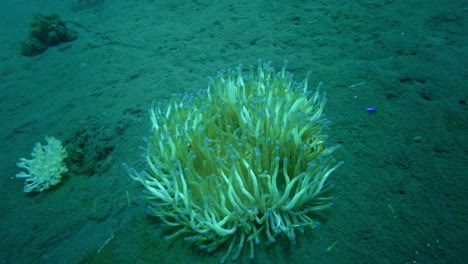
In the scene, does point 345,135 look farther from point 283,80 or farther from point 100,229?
point 100,229

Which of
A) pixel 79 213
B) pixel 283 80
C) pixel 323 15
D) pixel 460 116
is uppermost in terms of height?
pixel 323 15

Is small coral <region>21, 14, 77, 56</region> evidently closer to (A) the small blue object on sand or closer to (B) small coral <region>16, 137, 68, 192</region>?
(B) small coral <region>16, 137, 68, 192</region>

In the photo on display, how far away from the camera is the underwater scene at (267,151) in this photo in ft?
7.16

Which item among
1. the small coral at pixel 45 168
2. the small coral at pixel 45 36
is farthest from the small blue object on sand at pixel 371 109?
the small coral at pixel 45 36

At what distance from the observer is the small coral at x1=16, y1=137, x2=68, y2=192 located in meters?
3.61

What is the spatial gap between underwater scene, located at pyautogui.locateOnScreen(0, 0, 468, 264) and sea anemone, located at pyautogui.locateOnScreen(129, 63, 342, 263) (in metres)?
0.02

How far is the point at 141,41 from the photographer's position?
665 cm

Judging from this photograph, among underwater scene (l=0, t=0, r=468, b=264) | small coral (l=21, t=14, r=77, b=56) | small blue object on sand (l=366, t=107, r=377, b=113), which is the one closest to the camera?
underwater scene (l=0, t=0, r=468, b=264)

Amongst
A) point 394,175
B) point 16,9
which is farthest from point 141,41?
point 16,9

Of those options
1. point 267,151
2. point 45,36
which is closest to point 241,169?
point 267,151

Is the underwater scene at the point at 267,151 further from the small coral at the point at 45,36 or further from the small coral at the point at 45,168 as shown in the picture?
the small coral at the point at 45,36

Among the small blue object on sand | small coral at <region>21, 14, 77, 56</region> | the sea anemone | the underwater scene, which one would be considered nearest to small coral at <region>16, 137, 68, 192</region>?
the underwater scene

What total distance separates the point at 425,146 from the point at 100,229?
331 centimetres

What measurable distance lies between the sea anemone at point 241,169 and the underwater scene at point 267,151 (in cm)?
2
